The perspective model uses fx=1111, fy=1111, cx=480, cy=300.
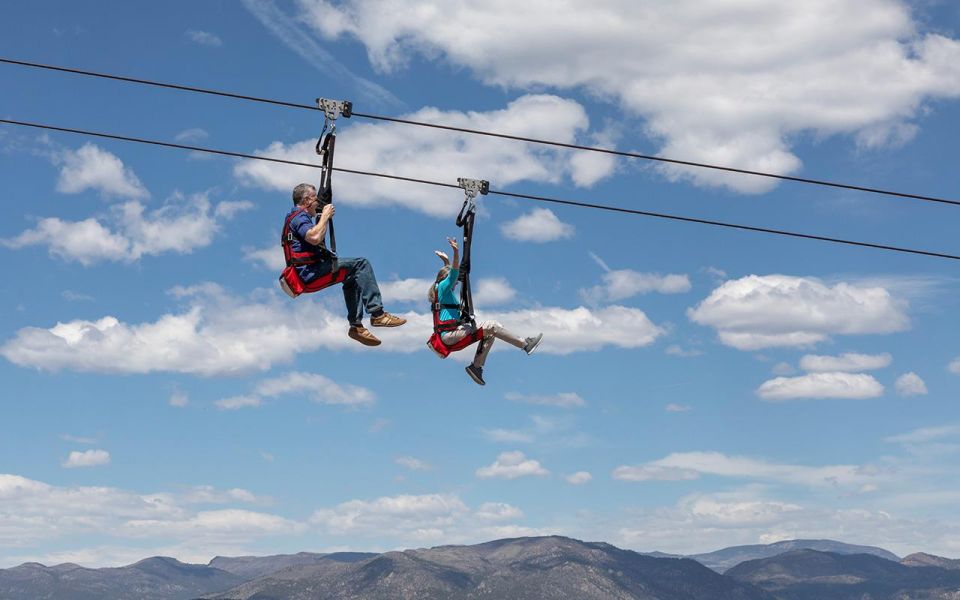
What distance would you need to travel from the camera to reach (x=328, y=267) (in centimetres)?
2759

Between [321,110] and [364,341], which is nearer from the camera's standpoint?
[321,110]

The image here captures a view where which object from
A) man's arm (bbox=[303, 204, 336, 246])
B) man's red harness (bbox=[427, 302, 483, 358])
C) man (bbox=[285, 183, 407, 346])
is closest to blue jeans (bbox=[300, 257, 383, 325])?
man (bbox=[285, 183, 407, 346])

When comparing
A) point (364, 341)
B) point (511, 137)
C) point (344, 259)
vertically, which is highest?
point (511, 137)

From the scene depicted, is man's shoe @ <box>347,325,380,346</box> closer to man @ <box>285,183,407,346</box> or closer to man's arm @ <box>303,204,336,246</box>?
man @ <box>285,183,407,346</box>

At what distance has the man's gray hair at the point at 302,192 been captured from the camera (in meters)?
27.0

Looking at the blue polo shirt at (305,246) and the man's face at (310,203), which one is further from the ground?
the man's face at (310,203)

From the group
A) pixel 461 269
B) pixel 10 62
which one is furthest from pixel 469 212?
pixel 10 62

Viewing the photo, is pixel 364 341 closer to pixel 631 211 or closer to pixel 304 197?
pixel 304 197

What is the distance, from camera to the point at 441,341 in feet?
98.0

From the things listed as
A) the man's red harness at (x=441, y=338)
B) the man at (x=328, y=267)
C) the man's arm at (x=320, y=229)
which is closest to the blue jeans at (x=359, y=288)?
the man at (x=328, y=267)

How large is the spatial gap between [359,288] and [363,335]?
118cm

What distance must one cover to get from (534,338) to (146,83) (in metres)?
11.9

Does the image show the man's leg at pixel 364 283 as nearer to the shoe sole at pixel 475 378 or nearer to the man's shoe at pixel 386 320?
the man's shoe at pixel 386 320

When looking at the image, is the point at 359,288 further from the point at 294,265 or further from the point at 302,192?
the point at 302,192
